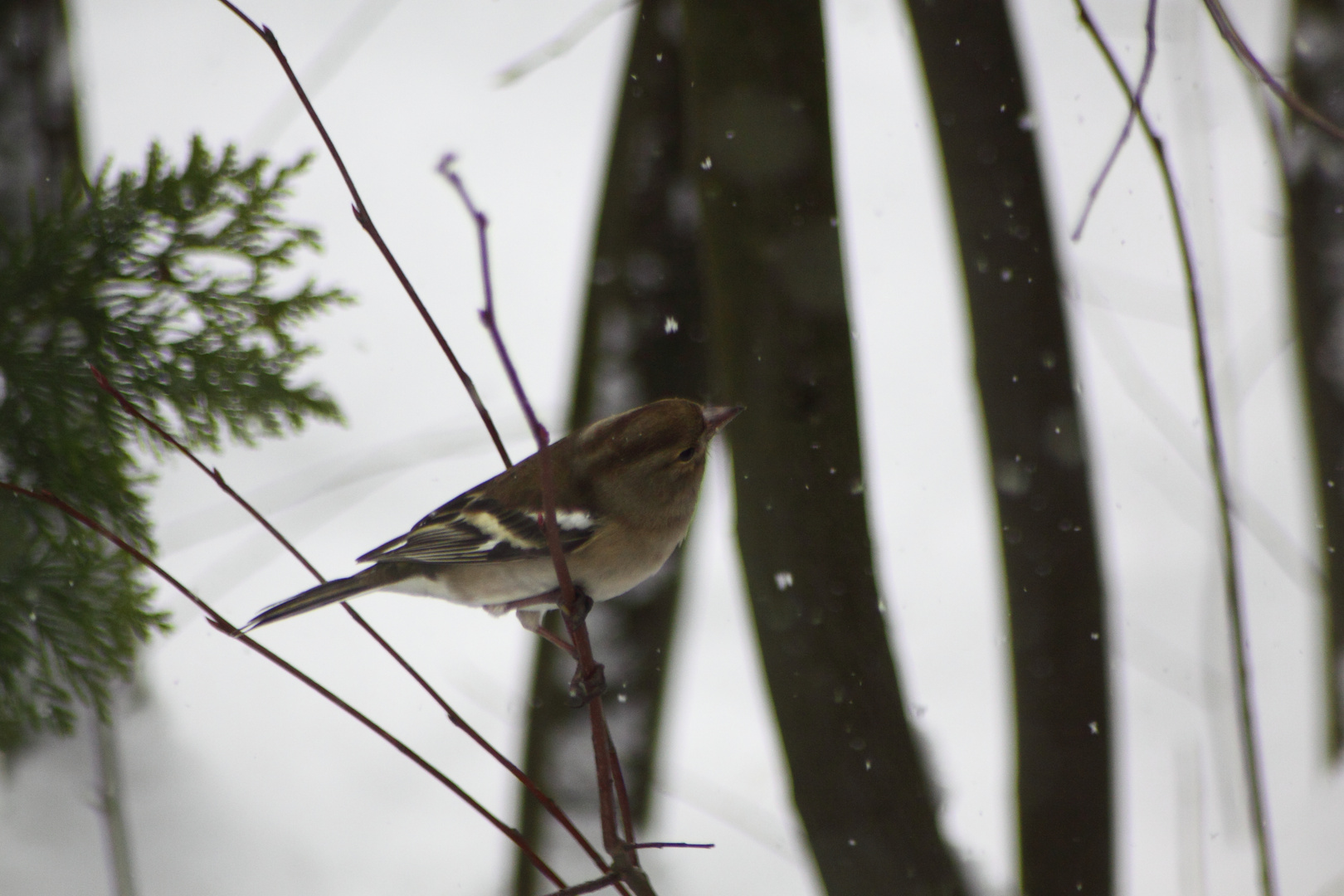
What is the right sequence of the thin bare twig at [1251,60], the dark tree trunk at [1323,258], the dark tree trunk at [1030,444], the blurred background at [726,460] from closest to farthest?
the thin bare twig at [1251,60] → the dark tree trunk at [1030,444] → the blurred background at [726,460] → the dark tree trunk at [1323,258]

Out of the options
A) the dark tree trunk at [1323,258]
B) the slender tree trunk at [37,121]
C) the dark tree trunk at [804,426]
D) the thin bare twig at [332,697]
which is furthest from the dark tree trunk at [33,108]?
the dark tree trunk at [1323,258]

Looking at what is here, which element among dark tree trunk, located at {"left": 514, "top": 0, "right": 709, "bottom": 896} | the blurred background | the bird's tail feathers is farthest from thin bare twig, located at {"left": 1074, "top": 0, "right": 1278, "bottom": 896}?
dark tree trunk, located at {"left": 514, "top": 0, "right": 709, "bottom": 896}

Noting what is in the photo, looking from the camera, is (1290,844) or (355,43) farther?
(1290,844)

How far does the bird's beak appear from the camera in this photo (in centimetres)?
135

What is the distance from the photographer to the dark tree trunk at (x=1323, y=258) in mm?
2244

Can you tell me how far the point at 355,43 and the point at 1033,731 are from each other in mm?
2042

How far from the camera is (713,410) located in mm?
1397

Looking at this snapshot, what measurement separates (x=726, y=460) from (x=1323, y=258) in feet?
5.47

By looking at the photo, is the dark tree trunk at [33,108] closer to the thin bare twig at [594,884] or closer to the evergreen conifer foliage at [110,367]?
the evergreen conifer foliage at [110,367]

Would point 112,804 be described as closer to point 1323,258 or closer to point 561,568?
point 561,568

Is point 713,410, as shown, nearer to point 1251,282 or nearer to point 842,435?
point 842,435

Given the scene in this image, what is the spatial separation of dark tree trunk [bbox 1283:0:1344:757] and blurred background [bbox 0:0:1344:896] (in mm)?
13

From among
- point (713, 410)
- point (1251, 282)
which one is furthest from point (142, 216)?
point (1251, 282)

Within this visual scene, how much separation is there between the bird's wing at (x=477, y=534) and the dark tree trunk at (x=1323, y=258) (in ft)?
6.24
